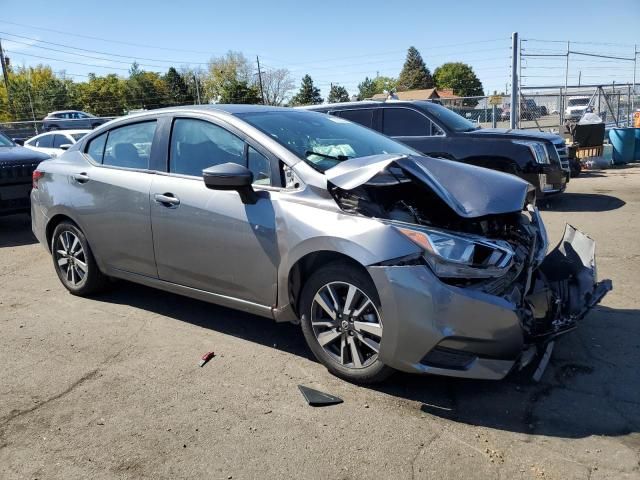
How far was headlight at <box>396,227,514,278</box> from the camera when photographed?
3.04 metres

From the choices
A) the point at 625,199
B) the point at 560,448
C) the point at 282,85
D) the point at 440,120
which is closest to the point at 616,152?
the point at 625,199

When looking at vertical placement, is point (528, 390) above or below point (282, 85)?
below

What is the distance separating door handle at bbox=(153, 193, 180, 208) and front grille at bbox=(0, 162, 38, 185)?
5.09 metres

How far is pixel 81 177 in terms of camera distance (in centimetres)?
495

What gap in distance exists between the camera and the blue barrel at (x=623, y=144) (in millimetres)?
14688

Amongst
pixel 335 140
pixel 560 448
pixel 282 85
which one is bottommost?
pixel 560 448

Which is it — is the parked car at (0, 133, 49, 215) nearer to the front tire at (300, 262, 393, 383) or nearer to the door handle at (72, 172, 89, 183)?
the door handle at (72, 172, 89, 183)

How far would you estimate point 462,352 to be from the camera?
305 centimetres

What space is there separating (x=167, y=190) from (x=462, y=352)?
2.50m

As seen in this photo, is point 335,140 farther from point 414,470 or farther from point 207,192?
point 414,470

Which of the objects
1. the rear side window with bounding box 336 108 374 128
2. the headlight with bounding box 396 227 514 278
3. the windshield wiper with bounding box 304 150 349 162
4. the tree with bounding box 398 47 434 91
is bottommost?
the headlight with bounding box 396 227 514 278

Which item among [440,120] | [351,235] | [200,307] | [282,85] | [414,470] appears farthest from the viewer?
[282,85]

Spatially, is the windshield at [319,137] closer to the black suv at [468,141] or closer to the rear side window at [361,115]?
the black suv at [468,141]

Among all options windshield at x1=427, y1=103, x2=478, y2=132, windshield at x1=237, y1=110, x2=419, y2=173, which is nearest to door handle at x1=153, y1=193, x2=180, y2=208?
windshield at x1=237, y1=110, x2=419, y2=173
